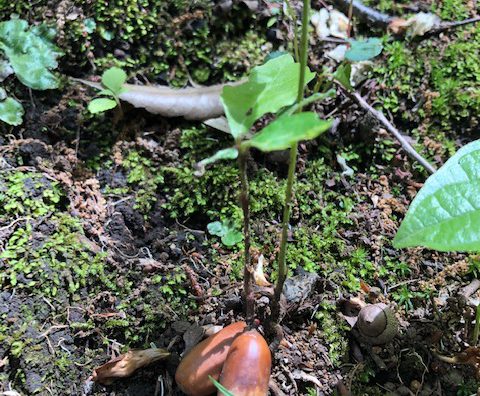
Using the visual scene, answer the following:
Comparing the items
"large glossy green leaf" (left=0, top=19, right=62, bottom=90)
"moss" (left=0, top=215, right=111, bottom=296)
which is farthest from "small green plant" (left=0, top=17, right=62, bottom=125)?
"moss" (left=0, top=215, right=111, bottom=296)

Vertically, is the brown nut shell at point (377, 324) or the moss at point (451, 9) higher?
the moss at point (451, 9)

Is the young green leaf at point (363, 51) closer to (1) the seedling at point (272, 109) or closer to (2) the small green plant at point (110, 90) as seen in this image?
(1) the seedling at point (272, 109)

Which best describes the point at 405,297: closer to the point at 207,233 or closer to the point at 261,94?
the point at 207,233

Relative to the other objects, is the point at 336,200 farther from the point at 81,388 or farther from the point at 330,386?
the point at 81,388

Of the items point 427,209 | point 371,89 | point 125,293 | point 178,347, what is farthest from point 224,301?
point 371,89

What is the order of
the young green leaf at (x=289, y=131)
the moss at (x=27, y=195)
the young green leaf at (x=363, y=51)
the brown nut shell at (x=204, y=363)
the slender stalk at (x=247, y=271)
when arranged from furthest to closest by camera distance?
the young green leaf at (x=363, y=51) < the moss at (x=27, y=195) < the brown nut shell at (x=204, y=363) < the slender stalk at (x=247, y=271) < the young green leaf at (x=289, y=131)

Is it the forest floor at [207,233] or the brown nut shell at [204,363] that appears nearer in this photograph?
the brown nut shell at [204,363]

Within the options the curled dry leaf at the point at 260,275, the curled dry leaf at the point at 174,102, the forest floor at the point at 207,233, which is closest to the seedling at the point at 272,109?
the curled dry leaf at the point at 260,275

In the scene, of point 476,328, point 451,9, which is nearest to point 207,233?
point 476,328
